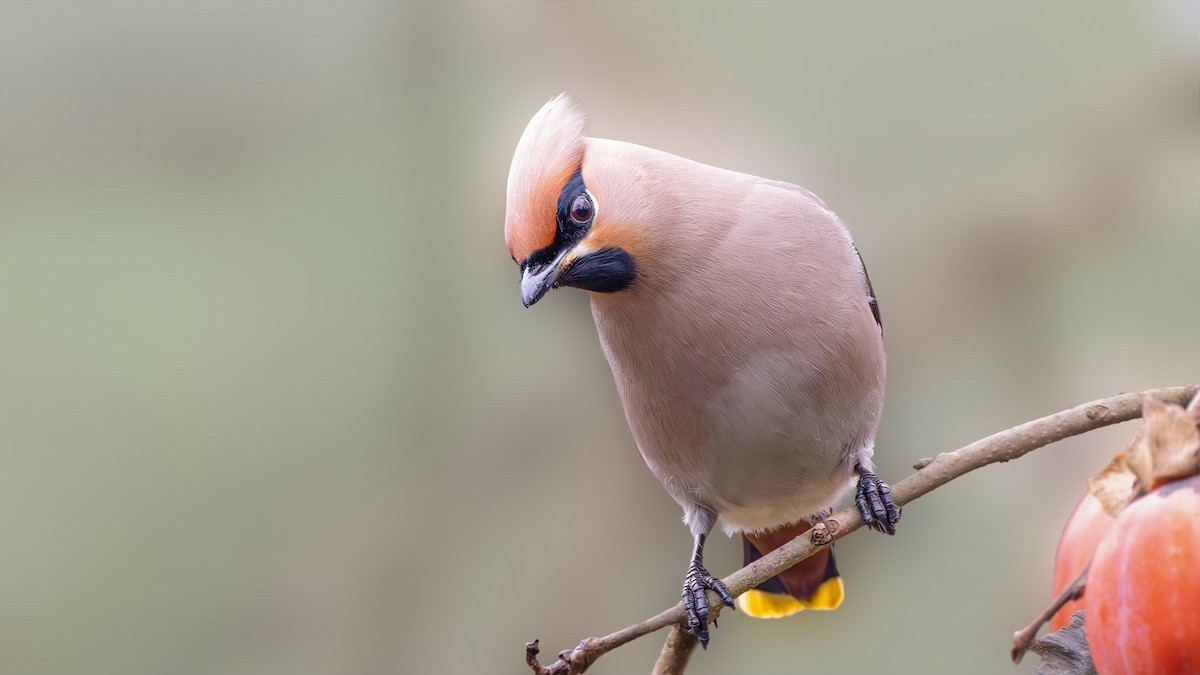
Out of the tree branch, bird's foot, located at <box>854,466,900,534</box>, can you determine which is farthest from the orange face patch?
bird's foot, located at <box>854,466,900,534</box>

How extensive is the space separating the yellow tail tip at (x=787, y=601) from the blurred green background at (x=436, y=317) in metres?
0.26

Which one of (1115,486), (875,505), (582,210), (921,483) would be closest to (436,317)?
(582,210)

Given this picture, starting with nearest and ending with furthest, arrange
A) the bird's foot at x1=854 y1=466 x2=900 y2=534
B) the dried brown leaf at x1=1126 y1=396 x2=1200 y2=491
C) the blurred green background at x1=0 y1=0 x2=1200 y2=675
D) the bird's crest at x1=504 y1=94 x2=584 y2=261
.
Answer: the dried brown leaf at x1=1126 y1=396 x2=1200 y2=491
the bird's crest at x1=504 y1=94 x2=584 y2=261
the bird's foot at x1=854 y1=466 x2=900 y2=534
the blurred green background at x1=0 y1=0 x2=1200 y2=675

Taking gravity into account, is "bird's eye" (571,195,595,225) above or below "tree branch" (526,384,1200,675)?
above

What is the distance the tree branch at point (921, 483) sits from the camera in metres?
1.38

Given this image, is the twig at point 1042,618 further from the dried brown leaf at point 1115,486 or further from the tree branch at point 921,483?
the tree branch at point 921,483

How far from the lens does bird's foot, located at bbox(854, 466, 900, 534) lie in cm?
196

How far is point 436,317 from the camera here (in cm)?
305

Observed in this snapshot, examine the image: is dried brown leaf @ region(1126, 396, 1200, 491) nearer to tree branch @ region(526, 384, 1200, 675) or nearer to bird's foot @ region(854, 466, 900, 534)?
tree branch @ region(526, 384, 1200, 675)

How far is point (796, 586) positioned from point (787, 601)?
0.17ft

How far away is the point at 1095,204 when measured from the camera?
8.61ft

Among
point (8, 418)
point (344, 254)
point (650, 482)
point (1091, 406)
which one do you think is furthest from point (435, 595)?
point (1091, 406)

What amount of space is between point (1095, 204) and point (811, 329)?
1011 mm

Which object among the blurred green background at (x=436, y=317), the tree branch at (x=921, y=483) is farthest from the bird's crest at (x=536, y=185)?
the blurred green background at (x=436, y=317)
